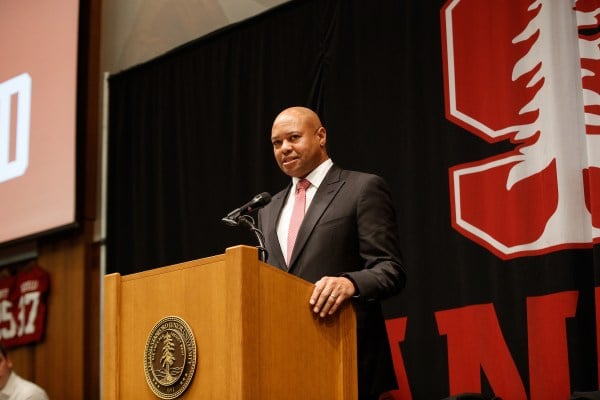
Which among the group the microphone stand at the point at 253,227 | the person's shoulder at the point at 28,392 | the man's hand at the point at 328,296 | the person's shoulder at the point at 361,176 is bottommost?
the person's shoulder at the point at 28,392

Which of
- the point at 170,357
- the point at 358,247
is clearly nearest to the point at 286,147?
the point at 358,247

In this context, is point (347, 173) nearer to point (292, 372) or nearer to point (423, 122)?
point (292, 372)

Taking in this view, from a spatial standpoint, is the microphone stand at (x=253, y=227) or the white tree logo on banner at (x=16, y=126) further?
the white tree logo on banner at (x=16, y=126)

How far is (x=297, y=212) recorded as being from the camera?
2.59 metres

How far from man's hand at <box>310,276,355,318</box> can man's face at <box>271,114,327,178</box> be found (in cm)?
56

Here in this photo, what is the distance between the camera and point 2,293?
5941mm

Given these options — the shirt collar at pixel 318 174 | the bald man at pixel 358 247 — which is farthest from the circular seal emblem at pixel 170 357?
the shirt collar at pixel 318 174

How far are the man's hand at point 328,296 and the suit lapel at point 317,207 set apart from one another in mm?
301

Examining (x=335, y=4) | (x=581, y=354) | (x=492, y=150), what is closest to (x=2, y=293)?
(x=335, y=4)

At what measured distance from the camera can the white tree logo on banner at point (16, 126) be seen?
5824 mm

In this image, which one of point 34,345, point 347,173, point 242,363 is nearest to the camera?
point 242,363

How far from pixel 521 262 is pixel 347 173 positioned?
1.24 m

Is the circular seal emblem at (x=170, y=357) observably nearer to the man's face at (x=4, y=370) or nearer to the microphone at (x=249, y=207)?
the microphone at (x=249, y=207)

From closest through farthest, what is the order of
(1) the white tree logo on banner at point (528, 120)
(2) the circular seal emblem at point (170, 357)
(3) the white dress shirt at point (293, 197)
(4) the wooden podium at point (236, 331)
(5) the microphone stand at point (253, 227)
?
(4) the wooden podium at point (236, 331) < (2) the circular seal emblem at point (170, 357) < (5) the microphone stand at point (253, 227) < (3) the white dress shirt at point (293, 197) < (1) the white tree logo on banner at point (528, 120)
